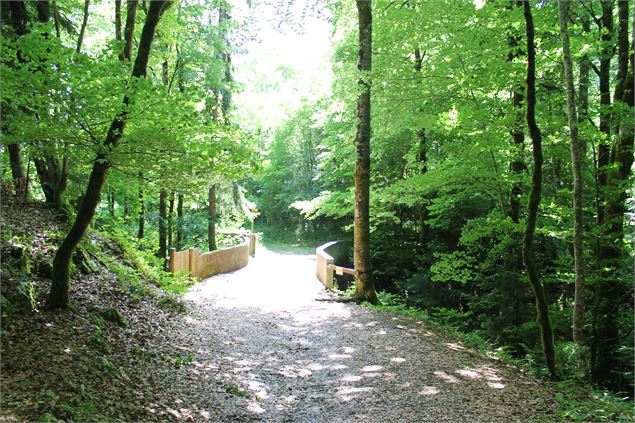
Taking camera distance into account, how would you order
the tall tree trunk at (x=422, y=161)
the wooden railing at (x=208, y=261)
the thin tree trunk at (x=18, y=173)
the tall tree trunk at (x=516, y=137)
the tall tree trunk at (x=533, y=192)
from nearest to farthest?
the tall tree trunk at (x=533, y=192)
the tall tree trunk at (x=516, y=137)
the thin tree trunk at (x=18, y=173)
the wooden railing at (x=208, y=261)
the tall tree trunk at (x=422, y=161)

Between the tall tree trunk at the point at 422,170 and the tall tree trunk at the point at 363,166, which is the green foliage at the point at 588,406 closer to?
the tall tree trunk at the point at 363,166

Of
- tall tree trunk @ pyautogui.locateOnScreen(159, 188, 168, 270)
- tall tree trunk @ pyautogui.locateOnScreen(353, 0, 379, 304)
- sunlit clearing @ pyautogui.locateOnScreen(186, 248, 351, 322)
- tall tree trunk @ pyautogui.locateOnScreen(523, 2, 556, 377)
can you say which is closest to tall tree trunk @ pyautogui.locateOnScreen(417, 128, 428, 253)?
sunlit clearing @ pyautogui.locateOnScreen(186, 248, 351, 322)

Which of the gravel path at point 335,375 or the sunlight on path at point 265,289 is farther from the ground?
the gravel path at point 335,375

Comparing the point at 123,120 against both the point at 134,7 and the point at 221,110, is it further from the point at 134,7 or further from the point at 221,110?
the point at 221,110

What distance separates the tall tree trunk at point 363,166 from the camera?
9906 mm

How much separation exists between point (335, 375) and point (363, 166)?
559 centimetres

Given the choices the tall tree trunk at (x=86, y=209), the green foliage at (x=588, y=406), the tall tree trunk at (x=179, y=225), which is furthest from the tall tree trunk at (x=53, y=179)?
the green foliage at (x=588, y=406)

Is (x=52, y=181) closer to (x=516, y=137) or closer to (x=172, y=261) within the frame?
(x=172, y=261)

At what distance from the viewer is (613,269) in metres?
7.90

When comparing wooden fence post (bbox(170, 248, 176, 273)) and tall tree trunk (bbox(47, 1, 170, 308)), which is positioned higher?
tall tree trunk (bbox(47, 1, 170, 308))

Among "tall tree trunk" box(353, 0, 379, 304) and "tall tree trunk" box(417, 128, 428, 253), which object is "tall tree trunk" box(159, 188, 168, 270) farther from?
"tall tree trunk" box(417, 128, 428, 253)

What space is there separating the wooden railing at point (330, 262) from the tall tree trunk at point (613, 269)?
5.44 m

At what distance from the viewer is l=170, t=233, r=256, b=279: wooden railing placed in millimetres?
12914

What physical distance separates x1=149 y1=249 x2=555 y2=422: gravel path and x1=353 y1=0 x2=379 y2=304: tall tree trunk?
1.24 metres
